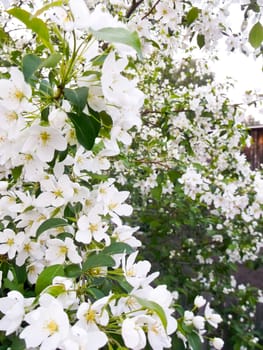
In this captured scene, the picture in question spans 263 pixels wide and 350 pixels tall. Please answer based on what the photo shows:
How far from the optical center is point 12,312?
0.65 metres

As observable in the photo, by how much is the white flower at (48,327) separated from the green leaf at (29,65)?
0.32 m

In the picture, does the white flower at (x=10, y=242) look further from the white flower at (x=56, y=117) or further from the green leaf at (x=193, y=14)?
the green leaf at (x=193, y=14)

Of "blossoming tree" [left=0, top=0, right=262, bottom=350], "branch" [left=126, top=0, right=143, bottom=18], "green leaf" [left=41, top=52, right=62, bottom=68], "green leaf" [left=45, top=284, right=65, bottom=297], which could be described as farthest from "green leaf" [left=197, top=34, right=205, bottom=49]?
"green leaf" [left=45, top=284, right=65, bottom=297]

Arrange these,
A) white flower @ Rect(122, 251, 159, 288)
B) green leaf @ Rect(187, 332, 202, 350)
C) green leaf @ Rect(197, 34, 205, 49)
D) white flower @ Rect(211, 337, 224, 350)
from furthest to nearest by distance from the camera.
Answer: green leaf @ Rect(197, 34, 205, 49)
white flower @ Rect(211, 337, 224, 350)
green leaf @ Rect(187, 332, 202, 350)
white flower @ Rect(122, 251, 159, 288)

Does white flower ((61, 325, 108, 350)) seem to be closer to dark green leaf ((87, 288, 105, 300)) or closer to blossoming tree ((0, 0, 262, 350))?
blossoming tree ((0, 0, 262, 350))

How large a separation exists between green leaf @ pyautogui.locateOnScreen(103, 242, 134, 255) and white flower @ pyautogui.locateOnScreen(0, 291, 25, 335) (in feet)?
0.60

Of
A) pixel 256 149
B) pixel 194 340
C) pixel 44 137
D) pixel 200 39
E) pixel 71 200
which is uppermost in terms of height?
pixel 200 39

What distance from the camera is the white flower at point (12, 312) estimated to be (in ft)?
2.14

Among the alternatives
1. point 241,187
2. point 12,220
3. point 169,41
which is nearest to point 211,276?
point 241,187

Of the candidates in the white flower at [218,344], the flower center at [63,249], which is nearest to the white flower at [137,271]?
the flower center at [63,249]

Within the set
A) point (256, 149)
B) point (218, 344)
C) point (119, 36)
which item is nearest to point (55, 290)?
point (119, 36)

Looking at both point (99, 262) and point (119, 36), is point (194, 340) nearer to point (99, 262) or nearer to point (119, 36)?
point (99, 262)

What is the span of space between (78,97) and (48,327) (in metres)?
0.33

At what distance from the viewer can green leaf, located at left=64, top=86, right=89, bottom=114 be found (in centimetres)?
66
